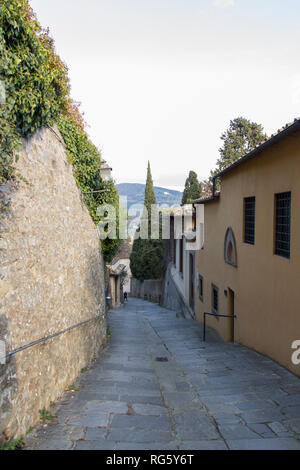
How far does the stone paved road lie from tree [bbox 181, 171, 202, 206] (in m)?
22.5

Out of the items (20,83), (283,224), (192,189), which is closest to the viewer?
(20,83)

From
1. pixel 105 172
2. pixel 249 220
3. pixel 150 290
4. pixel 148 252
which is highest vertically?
pixel 105 172

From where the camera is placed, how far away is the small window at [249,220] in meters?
9.38

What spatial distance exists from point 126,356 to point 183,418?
13.6 ft

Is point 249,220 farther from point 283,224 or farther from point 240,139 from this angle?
point 240,139

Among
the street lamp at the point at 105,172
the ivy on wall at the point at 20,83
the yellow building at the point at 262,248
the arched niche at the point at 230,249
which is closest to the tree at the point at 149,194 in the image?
the yellow building at the point at 262,248

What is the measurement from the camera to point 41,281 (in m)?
5.28

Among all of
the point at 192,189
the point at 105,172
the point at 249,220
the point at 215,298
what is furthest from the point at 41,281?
the point at 192,189

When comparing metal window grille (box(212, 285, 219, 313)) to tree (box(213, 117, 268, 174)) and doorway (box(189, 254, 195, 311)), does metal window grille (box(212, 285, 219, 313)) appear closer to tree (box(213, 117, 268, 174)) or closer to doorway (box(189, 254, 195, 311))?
doorway (box(189, 254, 195, 311))

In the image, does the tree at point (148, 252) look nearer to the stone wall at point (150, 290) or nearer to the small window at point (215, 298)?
the stone wall at point (150, 290)

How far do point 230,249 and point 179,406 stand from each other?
22.6 feet

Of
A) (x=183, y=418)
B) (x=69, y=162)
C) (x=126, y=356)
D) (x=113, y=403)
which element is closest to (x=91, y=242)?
(x=69, y=162)

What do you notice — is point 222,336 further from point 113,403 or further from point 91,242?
point 113,403

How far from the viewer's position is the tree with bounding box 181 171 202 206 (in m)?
30.8
